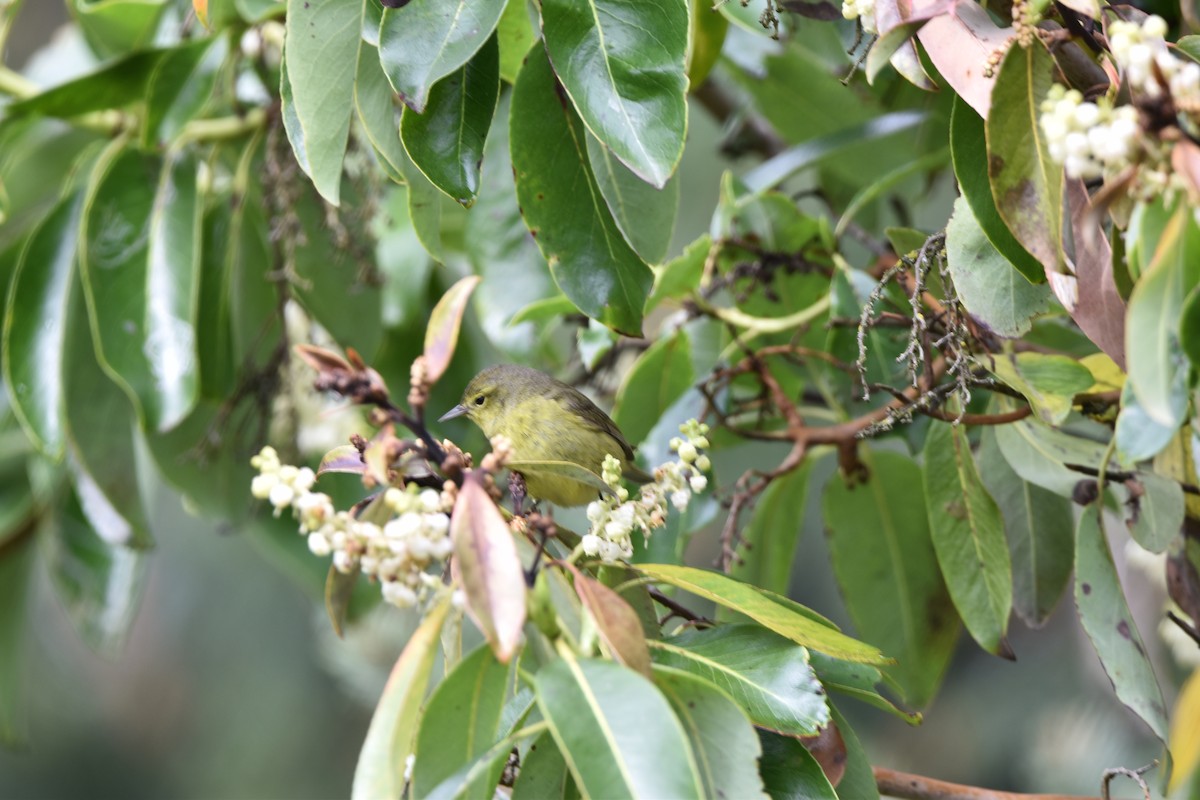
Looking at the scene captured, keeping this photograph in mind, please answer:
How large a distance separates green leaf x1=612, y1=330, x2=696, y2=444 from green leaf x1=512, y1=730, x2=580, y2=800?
984 mm

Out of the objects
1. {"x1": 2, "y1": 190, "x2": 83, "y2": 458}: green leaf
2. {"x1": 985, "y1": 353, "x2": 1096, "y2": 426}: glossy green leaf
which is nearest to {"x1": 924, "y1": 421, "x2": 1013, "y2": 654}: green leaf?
{"x1": 985, "y1": 353, "x2": 1096, "y2": 426}: glossy green leaf

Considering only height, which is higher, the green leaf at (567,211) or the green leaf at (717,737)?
the green leaf at (567,211)

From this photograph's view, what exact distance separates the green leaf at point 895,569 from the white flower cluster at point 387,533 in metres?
1.30

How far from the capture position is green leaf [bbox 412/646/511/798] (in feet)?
3.71

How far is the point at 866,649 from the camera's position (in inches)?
51.5

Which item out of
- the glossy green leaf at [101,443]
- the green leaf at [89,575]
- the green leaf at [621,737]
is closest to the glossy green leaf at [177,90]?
the glossy green leaf at [101,443]

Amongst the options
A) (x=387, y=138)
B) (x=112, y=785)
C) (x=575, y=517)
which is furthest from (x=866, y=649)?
(x=112, y=785)

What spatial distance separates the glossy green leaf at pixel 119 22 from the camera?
2432 millimetres

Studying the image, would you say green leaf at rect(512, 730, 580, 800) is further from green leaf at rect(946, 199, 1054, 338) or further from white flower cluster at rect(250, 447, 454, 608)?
A: green leaf at rect(946, 199, 1054, 338)

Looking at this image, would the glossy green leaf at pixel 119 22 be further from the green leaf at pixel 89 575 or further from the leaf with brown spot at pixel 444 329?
the leaf with brown spot at pixel 444 329

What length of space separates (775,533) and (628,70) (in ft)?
3.66

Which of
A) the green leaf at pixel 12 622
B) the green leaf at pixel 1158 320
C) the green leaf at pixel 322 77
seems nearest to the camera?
the green leaf at pixel 1158 320

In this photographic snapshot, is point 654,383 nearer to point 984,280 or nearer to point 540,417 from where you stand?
point 540,417

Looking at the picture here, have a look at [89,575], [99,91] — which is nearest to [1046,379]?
[99,91]
